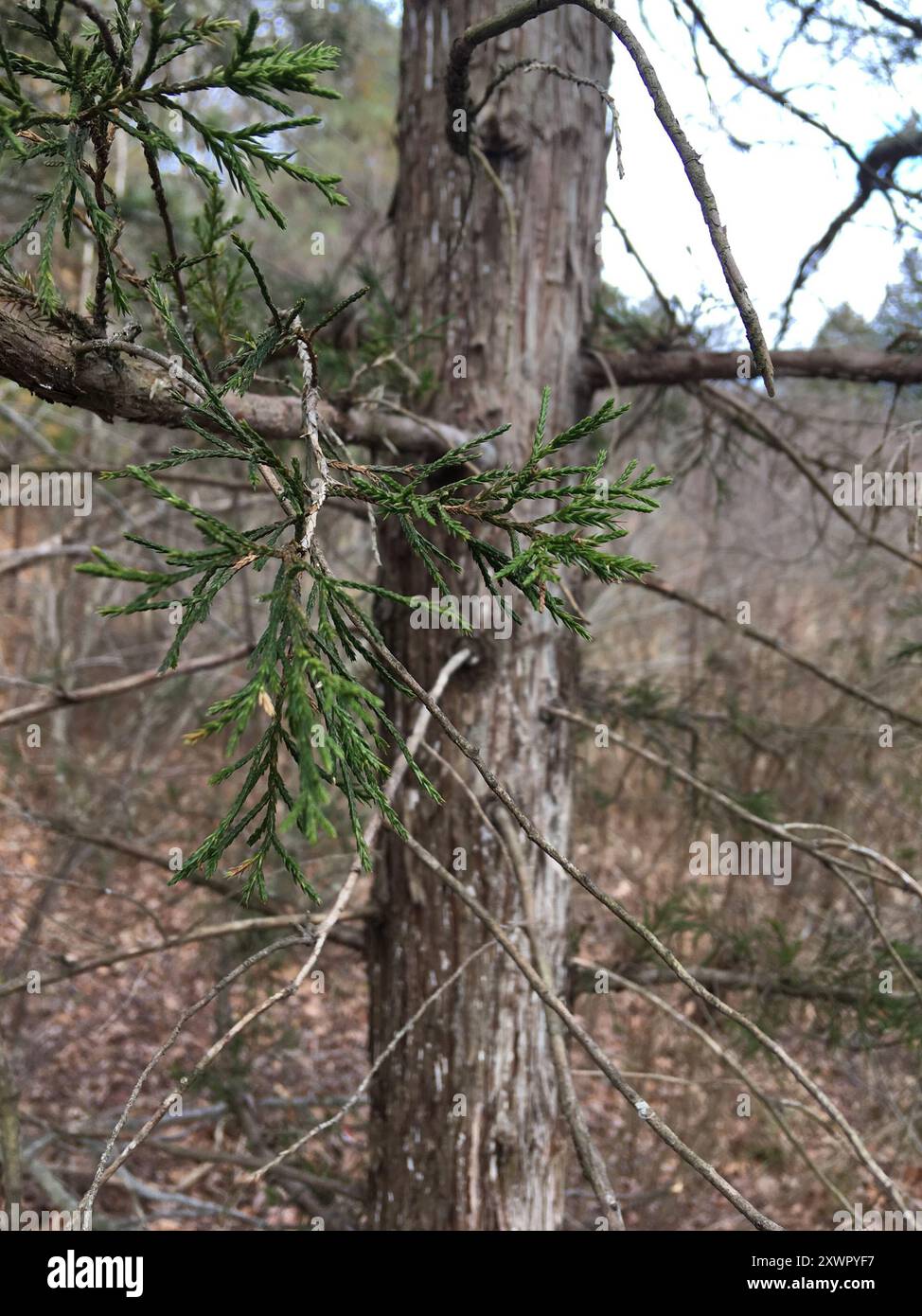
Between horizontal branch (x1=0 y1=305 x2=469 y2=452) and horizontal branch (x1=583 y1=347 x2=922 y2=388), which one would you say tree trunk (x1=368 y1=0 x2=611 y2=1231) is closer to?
horizontal branch (x1=583 y1=347 x2=922 y2=388)

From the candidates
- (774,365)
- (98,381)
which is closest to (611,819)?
(774,365)

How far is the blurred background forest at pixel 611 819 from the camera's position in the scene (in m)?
3.03

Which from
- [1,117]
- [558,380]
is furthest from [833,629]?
[1,117]

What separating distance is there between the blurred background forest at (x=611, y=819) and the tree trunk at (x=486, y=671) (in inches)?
8.9

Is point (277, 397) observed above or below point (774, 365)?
below

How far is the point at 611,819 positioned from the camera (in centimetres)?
816

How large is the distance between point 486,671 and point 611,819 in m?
5.95

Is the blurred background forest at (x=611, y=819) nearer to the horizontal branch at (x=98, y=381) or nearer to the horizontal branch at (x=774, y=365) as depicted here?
the horizontal branch at (x=774, y=365)

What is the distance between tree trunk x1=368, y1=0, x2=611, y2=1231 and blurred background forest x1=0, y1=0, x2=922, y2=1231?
23 centimetres

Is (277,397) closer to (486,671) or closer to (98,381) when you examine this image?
(98,381)

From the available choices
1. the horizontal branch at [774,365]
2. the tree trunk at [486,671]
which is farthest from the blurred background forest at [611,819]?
the tree trunk at [486,671]
